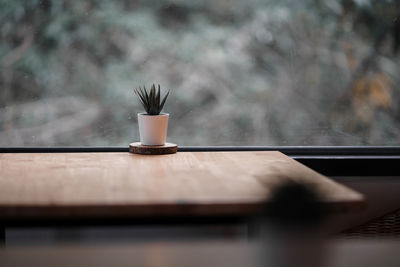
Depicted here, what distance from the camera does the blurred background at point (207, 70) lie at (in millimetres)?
2133

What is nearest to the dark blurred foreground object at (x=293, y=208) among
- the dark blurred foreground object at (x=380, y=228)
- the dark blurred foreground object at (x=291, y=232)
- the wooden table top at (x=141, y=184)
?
the dark blurred foreground object at (x=291, y=232)

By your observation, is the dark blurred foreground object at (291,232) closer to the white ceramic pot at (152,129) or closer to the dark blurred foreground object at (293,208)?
the dark blurred foreground object at (293,208)

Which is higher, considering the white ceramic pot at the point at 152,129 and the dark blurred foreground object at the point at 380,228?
the white ceramic pot at the point at 152,129

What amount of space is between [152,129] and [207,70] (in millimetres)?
505

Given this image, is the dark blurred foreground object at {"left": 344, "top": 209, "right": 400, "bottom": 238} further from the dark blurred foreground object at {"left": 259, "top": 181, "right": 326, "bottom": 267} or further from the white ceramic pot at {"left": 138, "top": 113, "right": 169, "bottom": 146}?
the dark blurred foreground object at {"left": 259, "top": 181, "right": 326, "bottom": 267}

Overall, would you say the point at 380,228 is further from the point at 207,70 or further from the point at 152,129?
the point at 207,70

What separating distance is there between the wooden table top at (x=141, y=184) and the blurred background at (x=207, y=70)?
1.42 ft

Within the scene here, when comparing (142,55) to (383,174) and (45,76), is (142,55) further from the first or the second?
(383,174)

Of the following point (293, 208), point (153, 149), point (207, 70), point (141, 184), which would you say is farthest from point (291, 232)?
point (207, 70)

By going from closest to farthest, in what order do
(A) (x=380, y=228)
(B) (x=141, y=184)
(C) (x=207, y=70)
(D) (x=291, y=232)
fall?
1. (D) (x=291, y=232)
2. (B) (x=141, y=184)
3. (A) (x=380, y=228)
4. (C) (x=207, y=70)

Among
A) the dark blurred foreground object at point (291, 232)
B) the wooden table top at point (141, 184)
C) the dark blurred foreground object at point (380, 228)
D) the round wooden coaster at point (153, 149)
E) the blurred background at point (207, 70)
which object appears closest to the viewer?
the dark blurred foreground object at point (291, 232)

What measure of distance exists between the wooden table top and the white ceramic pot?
0.32ft

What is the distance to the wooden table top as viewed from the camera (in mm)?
1026

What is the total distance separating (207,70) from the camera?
2.18 meters
